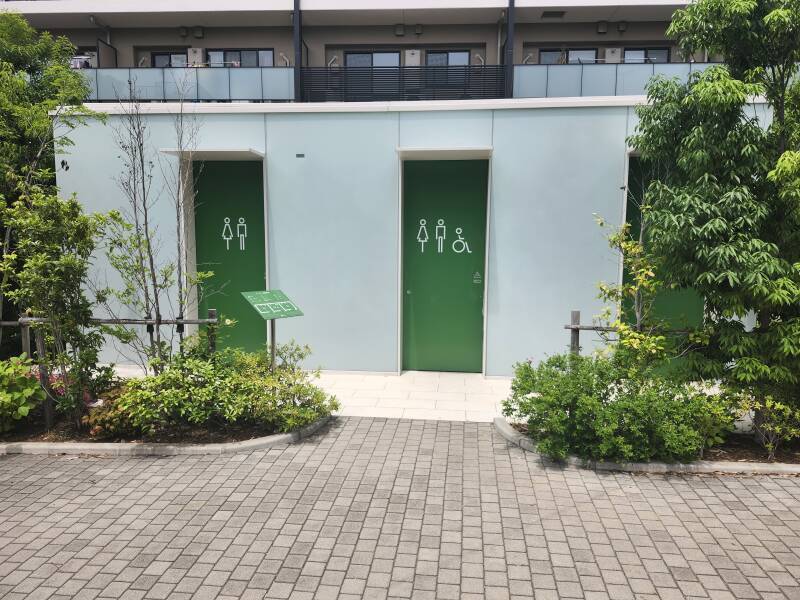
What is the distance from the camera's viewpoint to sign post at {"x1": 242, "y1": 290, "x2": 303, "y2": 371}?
21.1 ft

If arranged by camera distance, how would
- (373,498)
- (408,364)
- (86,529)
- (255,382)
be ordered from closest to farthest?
(86,529), (373,498), (255,382), (408,364)

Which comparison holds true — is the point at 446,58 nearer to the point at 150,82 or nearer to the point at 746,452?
the point at 150,82

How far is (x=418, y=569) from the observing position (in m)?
3.81

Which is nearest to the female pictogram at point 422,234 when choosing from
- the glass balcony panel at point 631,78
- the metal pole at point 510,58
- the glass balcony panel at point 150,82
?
the metal pole at point 510,58

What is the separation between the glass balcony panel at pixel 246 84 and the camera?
1422cm

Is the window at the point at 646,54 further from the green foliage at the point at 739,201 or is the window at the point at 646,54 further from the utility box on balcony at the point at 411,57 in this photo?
the green foliage at the point at 739,201

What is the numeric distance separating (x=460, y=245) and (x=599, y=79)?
25.1ft

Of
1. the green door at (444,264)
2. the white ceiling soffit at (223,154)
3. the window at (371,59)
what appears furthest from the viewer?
the window at (371,59)

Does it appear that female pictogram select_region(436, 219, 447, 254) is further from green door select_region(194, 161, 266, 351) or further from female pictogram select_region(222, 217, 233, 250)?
female pictogram select_region(222, 217, 233, 250)

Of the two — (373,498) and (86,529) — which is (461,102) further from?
(86,529)

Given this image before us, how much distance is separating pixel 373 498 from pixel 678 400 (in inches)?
125

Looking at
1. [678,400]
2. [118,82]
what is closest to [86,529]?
[678,400]

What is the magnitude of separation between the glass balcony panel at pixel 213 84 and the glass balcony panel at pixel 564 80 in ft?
26.4

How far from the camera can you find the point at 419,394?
802 cm
